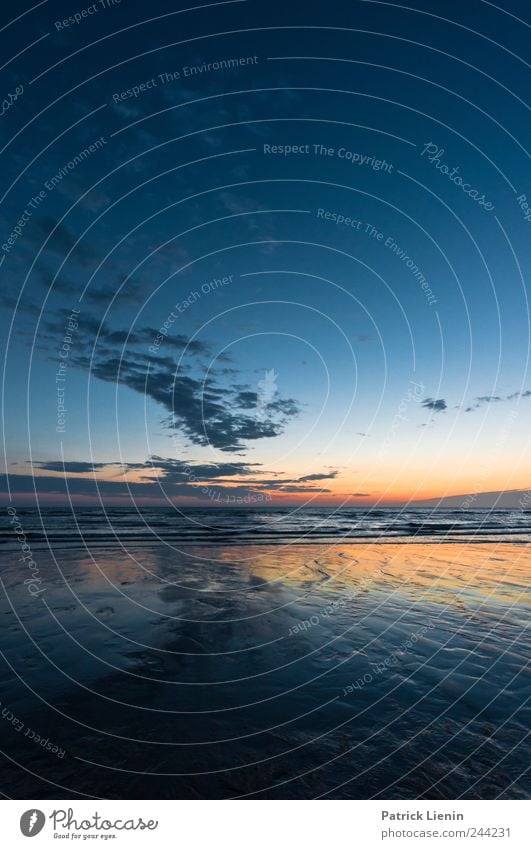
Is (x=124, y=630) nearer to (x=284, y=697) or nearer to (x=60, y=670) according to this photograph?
(x=60, y=670)

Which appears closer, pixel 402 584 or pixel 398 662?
pixel 398 662

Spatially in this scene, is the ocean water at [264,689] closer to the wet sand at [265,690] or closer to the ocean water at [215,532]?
the wet sand at [265,690]

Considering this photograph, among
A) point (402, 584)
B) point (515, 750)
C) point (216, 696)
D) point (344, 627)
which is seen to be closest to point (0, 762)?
point (216, 696)

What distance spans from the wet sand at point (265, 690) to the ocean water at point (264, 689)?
28 millimetres

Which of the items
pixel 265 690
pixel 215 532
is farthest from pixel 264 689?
pixel 215 532

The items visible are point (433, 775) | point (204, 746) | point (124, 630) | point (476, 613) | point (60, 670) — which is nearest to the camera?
point (433, 775)

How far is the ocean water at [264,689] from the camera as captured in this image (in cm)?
464

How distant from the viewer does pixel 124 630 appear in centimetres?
953

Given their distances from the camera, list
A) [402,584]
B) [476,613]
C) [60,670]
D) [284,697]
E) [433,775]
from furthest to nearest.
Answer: [402,584] < [476,613] < [60,670] < [284,697] < [433,775]

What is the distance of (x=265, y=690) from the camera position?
6750mm

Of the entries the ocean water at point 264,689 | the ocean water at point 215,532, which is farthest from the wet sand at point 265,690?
the ocean water at point 215,532

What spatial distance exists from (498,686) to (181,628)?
6.69m
